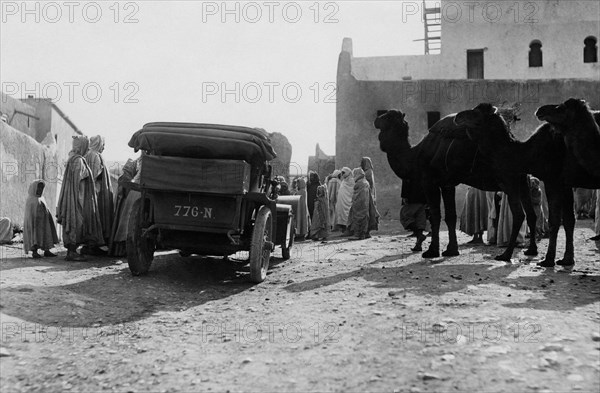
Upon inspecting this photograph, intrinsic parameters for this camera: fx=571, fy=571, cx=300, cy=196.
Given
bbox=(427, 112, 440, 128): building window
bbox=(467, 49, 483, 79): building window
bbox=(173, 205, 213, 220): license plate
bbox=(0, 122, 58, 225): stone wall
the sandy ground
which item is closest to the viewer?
the sandy ground

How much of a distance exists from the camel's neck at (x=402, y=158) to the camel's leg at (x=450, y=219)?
627 millimetres

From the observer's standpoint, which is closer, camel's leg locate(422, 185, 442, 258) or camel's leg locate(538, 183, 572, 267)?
camel's leg locate(538, 183, 572, 267)

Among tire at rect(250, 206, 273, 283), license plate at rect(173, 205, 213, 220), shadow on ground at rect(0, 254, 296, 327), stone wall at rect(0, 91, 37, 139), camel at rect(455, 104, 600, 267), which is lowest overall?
shadow on ground at rect(0, 254, 296, 327)

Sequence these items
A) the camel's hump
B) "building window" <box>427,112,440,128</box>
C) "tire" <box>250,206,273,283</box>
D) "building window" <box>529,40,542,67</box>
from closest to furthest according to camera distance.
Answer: "tire" <box>250,206,273,283</box>
the camel's hump
"building window" <box>427,112,440,128</box>
"building window" <box>529,40,542,67</box>

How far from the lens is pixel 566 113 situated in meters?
6.57

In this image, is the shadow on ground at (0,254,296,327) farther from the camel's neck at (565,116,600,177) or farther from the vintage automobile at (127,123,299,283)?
the camel's neck at (565,116,600,177)

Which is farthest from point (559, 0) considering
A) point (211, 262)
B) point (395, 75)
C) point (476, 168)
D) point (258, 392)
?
point (258, 392)

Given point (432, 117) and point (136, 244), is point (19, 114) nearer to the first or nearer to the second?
point (432, 117)

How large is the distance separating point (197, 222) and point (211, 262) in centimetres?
229

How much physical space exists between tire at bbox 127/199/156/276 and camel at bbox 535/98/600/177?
4.93 metres

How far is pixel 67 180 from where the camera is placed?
857cm

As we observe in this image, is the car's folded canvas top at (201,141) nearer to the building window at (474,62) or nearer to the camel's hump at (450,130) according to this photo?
the camel's hump at (450,130)

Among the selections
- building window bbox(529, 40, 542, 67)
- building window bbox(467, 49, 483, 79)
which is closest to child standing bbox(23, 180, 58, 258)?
building window bbox(467, 49, 483, 79)

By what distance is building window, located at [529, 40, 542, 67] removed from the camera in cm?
2906
